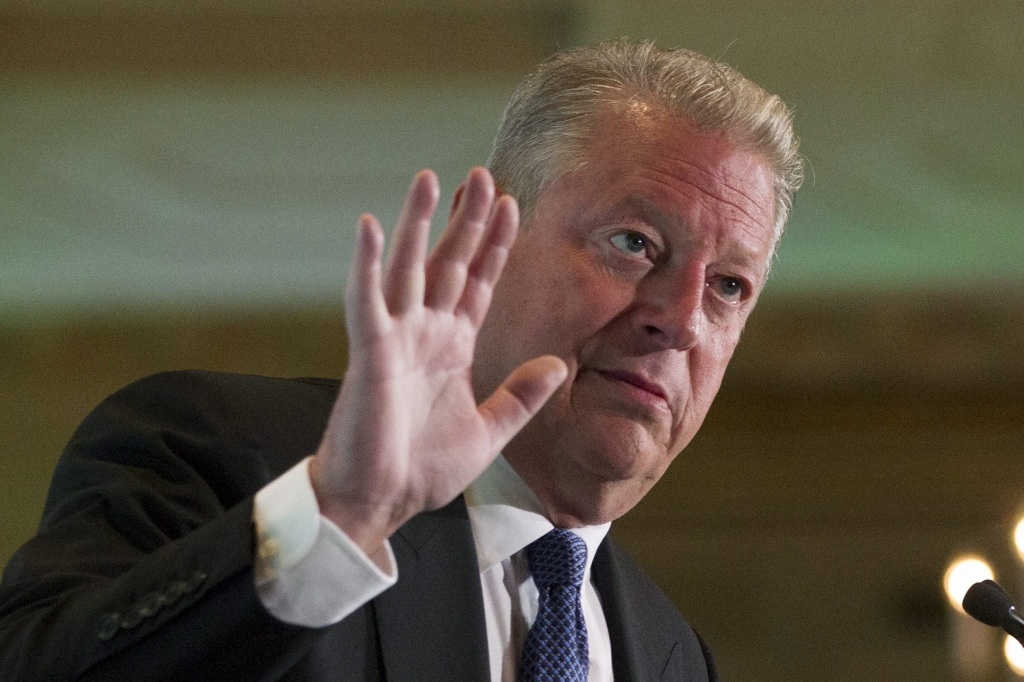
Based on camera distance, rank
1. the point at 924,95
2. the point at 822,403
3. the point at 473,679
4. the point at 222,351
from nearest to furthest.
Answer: the point at 473,679
the point at 924,95
the point at 222,351
the point at 822,403

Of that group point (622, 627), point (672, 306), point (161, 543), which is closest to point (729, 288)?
point (672, 306)

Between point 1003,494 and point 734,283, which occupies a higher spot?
point 734,283

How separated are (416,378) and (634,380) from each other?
2.03 ft

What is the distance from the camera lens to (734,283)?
181 centimetres

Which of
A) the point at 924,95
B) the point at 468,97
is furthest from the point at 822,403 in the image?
the point at 468,97

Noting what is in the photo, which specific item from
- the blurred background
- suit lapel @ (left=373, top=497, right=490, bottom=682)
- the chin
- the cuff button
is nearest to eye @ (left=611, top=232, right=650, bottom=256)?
the chin

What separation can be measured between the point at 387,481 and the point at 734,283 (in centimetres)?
92

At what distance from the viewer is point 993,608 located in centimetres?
159

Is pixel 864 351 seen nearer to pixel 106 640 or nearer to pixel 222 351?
pixel 222 351

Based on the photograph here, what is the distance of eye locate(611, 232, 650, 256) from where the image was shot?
170cm

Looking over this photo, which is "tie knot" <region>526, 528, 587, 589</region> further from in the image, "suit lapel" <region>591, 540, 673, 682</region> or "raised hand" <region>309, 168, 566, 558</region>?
"raised hand" <region>309, 168, 566, 558</region>

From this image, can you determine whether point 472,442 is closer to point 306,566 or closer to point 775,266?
point 306,566

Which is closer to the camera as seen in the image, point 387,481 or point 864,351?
point 387,481

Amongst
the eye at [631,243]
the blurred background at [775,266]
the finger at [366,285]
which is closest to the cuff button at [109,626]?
the finger at [366,285]
